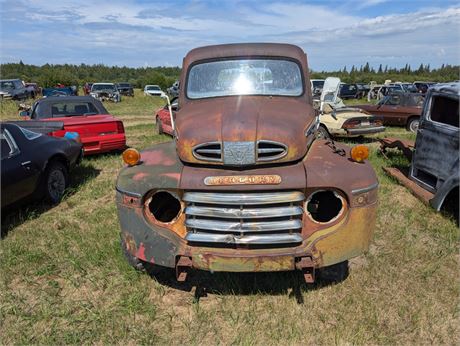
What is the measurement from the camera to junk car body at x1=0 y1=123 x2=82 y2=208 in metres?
5.18

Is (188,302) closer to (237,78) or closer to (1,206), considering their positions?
(237,78)

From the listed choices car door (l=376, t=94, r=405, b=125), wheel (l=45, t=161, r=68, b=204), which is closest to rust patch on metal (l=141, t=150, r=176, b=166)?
wheel (l=45, t=161, r=68, b=204)

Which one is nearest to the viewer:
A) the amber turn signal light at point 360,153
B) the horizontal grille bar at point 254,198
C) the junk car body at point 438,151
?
the horizontal grille bar at point 254,198

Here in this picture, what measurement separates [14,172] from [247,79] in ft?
11.1

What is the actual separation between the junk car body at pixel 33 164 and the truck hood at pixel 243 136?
2851mm

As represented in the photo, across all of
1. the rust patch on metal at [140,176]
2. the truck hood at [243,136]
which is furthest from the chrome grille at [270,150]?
the rust patch on metal at [140,176]

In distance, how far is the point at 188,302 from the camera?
3.59 m

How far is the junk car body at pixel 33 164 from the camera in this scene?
5.18m

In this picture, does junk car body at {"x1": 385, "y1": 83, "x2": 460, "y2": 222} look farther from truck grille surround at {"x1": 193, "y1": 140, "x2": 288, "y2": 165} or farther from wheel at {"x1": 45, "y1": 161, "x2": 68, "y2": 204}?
wheel at {"x1": 45, "y1": 161, "x2": 68, "y2": 204}

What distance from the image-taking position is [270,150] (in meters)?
3.28

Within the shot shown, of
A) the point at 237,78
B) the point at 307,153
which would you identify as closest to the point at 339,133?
the point at 237,78

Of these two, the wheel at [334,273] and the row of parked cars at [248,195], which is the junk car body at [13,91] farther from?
the wheel at [334,273]

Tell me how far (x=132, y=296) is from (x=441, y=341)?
2.67 meters

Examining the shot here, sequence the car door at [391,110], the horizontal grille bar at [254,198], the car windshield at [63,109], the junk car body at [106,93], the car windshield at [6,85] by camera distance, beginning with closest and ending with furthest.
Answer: the horizontal grille bar at [254,198], the car windshield at [63,109], the car door at [391,110], the car windshield at [6,85], the junk car body at [106,93]
